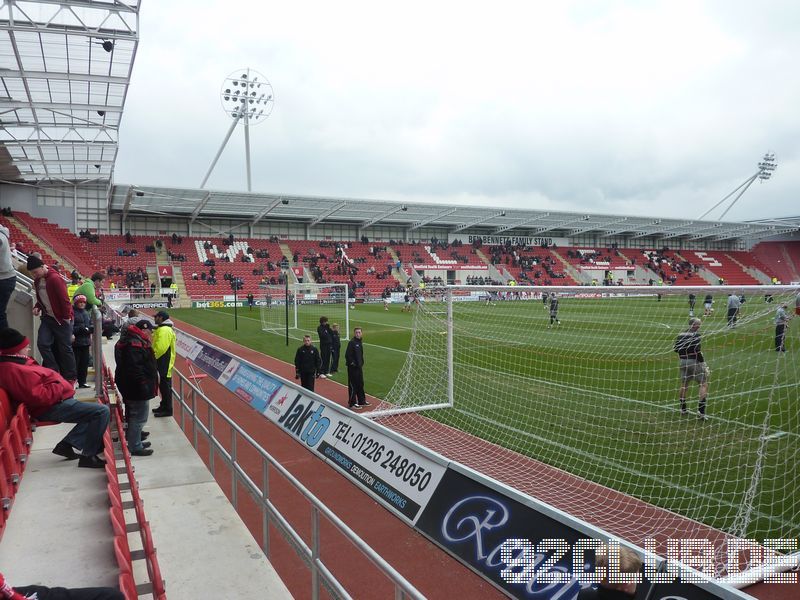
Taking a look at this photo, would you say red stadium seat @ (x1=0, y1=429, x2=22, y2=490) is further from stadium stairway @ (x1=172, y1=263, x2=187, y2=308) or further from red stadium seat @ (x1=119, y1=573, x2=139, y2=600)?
stadium stairway @ (x1=172, y1=263, x2=187, y2=308)

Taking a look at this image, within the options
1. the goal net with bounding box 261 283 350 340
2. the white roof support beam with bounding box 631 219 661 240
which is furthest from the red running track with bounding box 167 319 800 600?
the white roof support beam with bounding box 631 219 661 240

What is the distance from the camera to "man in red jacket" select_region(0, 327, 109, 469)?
4.16 meters

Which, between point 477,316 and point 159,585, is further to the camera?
point 477,316

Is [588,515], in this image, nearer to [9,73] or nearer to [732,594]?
[732,594]

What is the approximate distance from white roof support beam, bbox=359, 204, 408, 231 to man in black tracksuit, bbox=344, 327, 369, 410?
1535 inches

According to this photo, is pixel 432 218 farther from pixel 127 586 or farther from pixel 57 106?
pixel 127 586

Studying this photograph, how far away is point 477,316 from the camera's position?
22312mm

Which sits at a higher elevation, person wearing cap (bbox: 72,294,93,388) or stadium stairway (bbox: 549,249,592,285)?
stadium stairway (bbox: 549,249,592,285)

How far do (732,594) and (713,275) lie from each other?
7424 cm

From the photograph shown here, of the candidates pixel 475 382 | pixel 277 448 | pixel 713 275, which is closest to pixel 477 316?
pixel 475 382

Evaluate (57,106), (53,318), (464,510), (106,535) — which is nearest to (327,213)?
(57,106)

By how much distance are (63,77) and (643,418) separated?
20768mm

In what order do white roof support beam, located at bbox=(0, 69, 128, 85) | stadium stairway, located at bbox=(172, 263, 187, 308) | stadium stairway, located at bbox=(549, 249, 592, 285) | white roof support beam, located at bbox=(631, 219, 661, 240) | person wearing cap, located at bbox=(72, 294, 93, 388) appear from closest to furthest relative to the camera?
person wearing cap, located at bbox=(72, 294, 93, 388)
white roof support beam, located at bbox=(0, 69, 128, 85)
stadium stairway, located at bbox=(172, 263, 187, 308)
stadium stairway, located at bbox=(549, 249, 592, 285)
white roof support beam, located at bbox=(631, 219, 661, 240)

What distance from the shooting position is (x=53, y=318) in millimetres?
6988
